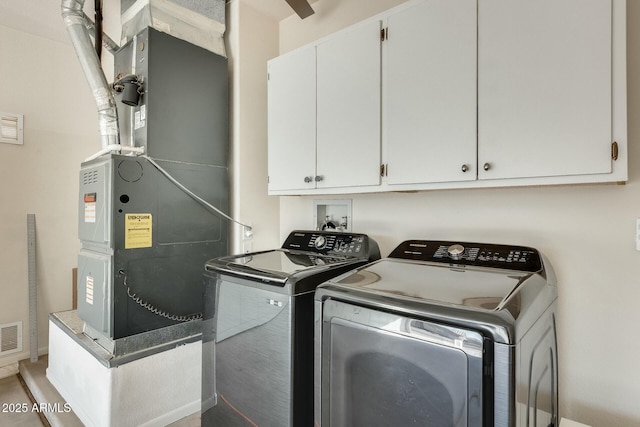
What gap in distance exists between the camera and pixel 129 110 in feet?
6.93

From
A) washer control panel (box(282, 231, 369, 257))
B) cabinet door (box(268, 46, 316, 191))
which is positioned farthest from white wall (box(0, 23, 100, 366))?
washer control panel (box(282, 231, 369, 257))

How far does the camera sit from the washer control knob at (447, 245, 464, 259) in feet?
4.93

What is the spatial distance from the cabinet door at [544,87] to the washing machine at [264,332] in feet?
2.75

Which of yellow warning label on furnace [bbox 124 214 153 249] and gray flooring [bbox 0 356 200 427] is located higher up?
yellow warning label on furnace [bbox 124 214 153 249]

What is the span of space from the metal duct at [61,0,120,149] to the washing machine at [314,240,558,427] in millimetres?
1681

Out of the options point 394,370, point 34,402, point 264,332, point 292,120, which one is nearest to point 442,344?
point 394,370

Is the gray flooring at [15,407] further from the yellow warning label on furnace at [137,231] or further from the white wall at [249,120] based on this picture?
the white wall at [249,120]

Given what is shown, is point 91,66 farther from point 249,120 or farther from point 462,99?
point 462,99

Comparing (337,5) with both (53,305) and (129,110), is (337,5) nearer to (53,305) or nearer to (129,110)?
(129,110)

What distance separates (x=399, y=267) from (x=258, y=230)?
1.26 metres

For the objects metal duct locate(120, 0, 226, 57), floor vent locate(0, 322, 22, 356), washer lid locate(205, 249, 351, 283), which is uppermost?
metal duct locate(120, 0, 226, 57)

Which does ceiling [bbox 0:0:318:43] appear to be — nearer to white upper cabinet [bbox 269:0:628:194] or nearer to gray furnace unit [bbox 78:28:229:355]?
gray furnace unit [bbox 78:28:229:355]

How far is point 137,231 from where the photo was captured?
6.06 feet

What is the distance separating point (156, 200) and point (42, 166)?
6.17 feet
